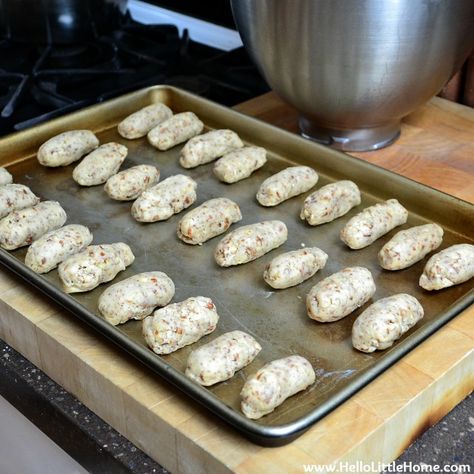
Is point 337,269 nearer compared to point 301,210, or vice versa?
point 337,269

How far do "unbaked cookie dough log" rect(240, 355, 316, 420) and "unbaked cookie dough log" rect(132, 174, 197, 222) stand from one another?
578 millimetres

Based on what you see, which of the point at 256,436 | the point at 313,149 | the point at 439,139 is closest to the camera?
the point at 256,436

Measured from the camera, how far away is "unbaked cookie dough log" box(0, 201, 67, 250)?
5.44 feet

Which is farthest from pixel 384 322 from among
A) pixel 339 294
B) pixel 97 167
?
pixel 97 167

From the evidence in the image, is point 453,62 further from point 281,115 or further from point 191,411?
point 191,411

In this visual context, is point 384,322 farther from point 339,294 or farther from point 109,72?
point 109,72

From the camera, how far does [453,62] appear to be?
1.84 metres

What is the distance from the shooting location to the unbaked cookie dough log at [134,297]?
4.73 feet

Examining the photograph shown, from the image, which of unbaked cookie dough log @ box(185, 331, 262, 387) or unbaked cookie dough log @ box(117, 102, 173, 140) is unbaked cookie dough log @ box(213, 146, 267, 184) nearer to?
unbaked cookie dough log @ box(117, 102, 173, 140)

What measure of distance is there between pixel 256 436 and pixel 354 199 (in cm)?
74

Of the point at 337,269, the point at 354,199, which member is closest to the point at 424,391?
the point at 337,269

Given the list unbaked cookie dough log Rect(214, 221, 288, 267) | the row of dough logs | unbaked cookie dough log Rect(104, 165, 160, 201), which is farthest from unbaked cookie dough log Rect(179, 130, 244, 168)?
unbaked cookie dough log Rect(214, 221, 288, 267)

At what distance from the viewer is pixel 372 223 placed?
1647mm

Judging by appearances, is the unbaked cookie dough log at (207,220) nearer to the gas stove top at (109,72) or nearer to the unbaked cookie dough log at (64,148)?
the unbaked cookie dough log at (64,148)
